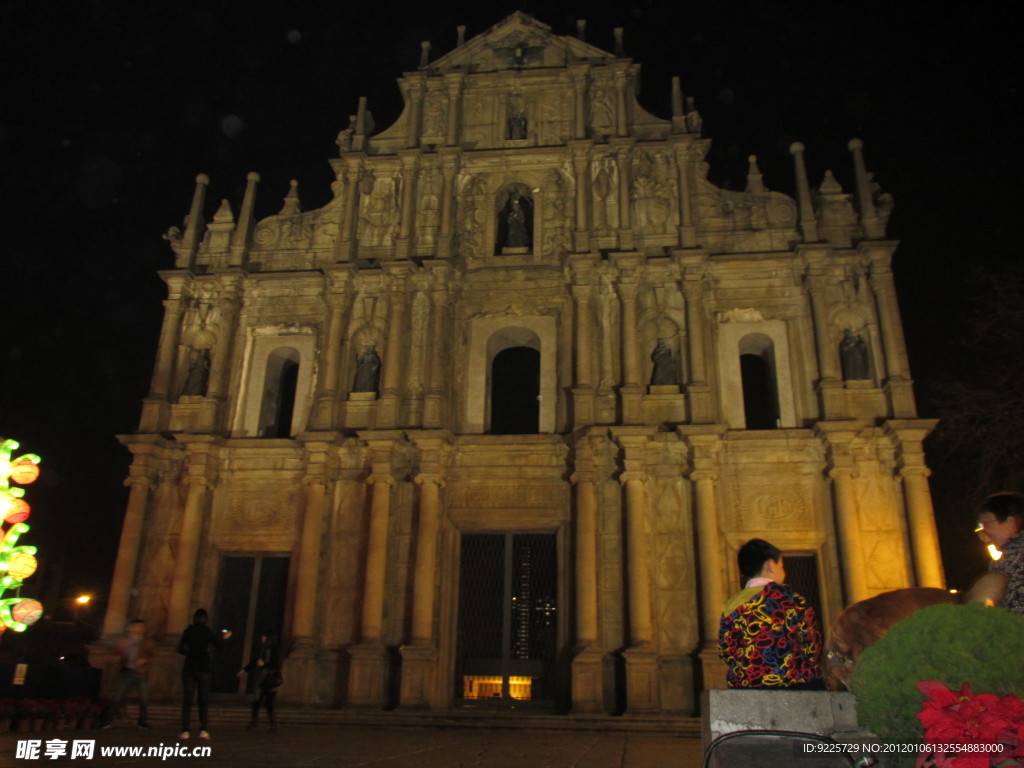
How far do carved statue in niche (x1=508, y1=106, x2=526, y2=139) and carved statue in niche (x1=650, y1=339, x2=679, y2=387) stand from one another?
7111 mm

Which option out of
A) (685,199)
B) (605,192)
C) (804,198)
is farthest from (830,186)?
(605,192)

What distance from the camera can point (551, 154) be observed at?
826 inches

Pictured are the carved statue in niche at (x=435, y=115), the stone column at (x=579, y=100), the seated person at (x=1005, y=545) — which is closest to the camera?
the seated person at (x=1005, y=545)

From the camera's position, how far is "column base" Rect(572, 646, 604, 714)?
600 inches

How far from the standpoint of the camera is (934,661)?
10.2ft

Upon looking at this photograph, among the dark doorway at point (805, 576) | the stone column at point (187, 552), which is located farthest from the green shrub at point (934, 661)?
the stone column at point (187, 552)

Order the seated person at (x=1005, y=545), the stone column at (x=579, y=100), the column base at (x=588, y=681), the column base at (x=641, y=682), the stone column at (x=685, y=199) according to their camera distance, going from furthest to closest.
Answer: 1. the stone column at (x=579, y=100)
2. the stone column at (x=685, y=199)
3. the column base at (x=588, y=681)
4. the column base at (x=641, y=682)
5. the seated person at (x=1005, y=545)

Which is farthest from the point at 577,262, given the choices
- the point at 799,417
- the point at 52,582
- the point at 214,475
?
the point at 52,582

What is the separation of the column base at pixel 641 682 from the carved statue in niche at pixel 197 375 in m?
11.2

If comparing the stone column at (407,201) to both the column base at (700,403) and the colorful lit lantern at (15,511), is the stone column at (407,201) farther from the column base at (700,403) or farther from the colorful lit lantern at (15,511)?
the colorful lit lantern at (15,511)

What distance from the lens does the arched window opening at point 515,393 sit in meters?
28.3

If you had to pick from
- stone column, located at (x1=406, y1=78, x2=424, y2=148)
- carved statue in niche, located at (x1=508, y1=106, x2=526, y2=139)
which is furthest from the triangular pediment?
carved statue in niche, located at (x1=508, y1=106, x2=526, y2=139)

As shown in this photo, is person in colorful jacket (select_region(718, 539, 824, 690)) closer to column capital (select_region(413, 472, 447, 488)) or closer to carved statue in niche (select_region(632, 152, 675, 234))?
column capital (select_region(413, 472, 447, 488))

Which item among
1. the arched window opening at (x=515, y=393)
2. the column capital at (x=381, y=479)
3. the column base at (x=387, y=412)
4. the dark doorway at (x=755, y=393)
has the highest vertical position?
the arched window opening at (x=515, y=393)
